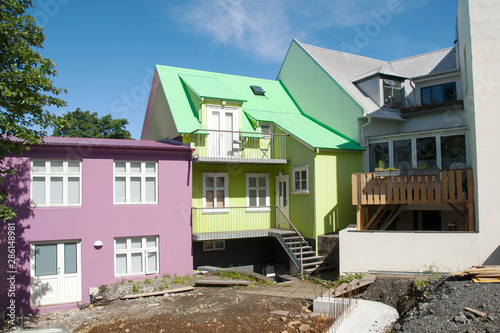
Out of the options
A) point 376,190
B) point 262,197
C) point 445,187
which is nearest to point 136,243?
point 262,197

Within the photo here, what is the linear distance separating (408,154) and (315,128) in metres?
4.21

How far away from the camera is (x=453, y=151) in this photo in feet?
49.1

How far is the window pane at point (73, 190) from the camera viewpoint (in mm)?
13078

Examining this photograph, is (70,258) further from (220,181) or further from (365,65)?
(365,65)

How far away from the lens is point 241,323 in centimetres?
Answer: 949

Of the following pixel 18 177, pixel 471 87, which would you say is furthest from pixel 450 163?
pixel 18 177

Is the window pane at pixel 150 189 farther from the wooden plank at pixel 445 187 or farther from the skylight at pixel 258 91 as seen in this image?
the wooden plank at pixel 445 187

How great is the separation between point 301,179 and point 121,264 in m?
7.37

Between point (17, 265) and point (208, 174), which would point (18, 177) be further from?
point (208, 174)

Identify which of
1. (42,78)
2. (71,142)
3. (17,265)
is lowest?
(17,265)

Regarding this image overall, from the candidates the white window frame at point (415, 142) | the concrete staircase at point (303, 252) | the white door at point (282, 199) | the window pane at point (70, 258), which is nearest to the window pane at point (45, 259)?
the window pane at point (70, 258)

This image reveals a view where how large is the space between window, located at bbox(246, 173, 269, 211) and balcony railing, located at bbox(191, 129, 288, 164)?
99cm

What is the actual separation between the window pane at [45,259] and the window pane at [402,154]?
12711 mm

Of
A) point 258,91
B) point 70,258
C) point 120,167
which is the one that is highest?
point 258,91
